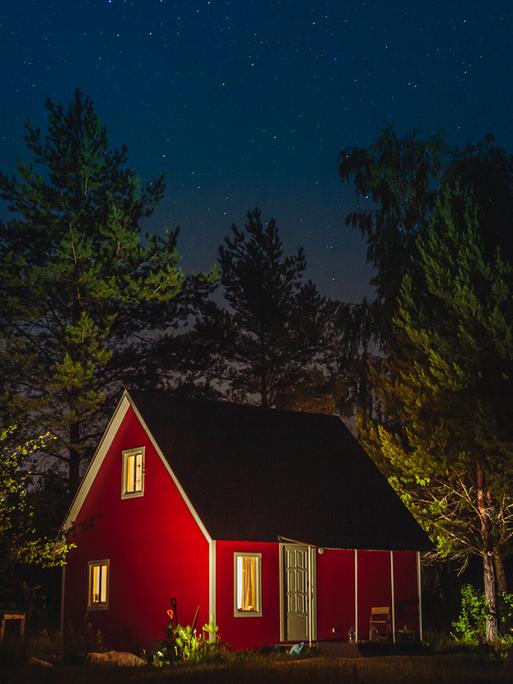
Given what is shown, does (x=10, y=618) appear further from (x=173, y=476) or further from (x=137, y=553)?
(x=173, y=476)

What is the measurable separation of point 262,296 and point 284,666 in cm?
2933

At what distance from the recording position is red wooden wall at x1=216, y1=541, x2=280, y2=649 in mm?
24984

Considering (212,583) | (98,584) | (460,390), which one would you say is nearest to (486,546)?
(460,390)

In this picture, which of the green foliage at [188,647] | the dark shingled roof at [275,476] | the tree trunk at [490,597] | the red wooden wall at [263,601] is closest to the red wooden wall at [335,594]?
the dark shingled roof at [275,476]

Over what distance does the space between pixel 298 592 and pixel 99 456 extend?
22.3ft

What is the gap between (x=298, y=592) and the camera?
86.2ft

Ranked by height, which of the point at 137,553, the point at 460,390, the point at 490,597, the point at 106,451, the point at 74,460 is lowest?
the point at 490,597

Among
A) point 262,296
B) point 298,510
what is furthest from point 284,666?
point 262,296

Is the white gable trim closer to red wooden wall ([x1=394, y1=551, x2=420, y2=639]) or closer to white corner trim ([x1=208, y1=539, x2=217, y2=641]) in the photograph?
white corner trim ([x1=208, y1=539, x2=217, y2=641])

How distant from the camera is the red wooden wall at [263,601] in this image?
2498 cm

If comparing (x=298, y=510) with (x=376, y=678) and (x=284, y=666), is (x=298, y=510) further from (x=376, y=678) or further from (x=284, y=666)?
(x=376, y=678)

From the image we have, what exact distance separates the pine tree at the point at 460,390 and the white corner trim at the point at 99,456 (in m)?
7.74

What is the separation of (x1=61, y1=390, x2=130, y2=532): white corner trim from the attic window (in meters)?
0.84

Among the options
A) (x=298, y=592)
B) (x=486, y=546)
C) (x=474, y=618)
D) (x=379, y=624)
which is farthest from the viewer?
(x=474, y=618)
